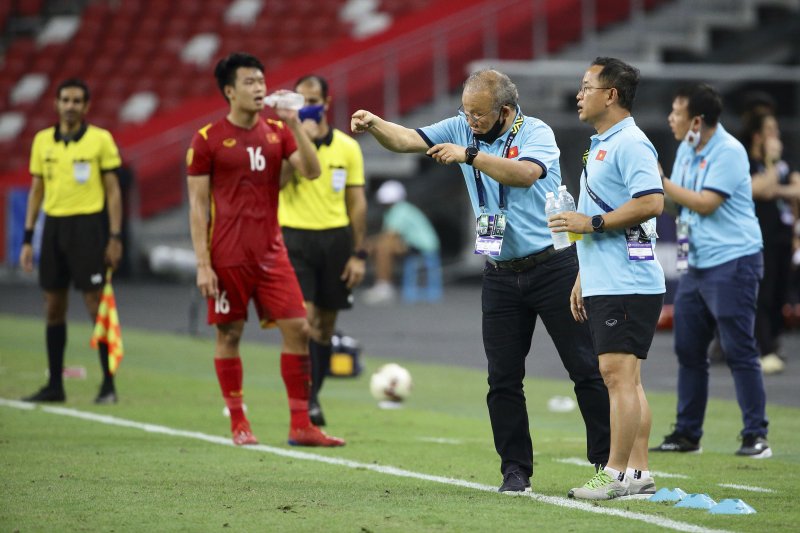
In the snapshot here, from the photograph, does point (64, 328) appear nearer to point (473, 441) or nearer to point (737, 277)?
point (473, 441)

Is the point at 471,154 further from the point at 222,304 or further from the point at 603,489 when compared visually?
the point at 222,304

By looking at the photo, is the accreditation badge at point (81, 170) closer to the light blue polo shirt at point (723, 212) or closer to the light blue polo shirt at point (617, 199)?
the light blue polo shirt at point (723, 212)

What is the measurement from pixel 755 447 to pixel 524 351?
2323mm

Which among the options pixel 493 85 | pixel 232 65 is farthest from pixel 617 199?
pixel 232 65

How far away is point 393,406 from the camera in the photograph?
1192cm

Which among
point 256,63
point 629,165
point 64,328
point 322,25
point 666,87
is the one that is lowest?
point 64,328

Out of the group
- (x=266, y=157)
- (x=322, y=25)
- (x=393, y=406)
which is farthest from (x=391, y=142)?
(x=322, y=25)

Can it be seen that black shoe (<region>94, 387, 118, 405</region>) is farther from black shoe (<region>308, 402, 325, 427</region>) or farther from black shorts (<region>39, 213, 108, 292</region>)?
black shoe (<region>308, 402, 325, 427</region>)

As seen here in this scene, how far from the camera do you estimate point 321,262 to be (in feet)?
35.2

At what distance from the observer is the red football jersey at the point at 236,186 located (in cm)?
935

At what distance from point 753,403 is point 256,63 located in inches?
154

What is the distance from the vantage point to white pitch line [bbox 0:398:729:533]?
21.7 ft

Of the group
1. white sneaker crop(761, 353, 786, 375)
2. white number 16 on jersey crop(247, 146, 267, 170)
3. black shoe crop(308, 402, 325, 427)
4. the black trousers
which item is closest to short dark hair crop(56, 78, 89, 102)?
white number 16 on jersey crop(247, 146, 267, 170)

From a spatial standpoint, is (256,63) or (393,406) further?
(393,406)
